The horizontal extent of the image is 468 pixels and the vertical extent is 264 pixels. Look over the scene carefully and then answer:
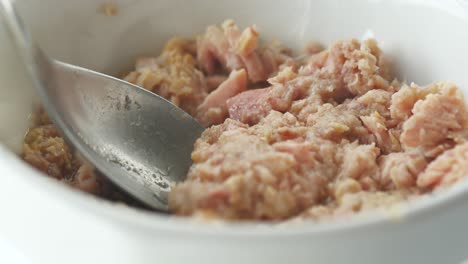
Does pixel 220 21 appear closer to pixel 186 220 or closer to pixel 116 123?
pixel 116 123

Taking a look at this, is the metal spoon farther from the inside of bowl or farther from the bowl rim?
the bowl rim

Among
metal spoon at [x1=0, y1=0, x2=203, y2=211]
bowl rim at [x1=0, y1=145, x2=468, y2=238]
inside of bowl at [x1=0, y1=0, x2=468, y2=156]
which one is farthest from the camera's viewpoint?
inside of bowl at [x1=0, y1=0, x2=468, y2=156]

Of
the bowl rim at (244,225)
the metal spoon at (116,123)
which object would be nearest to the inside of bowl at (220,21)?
the metal spoon at (116,123)

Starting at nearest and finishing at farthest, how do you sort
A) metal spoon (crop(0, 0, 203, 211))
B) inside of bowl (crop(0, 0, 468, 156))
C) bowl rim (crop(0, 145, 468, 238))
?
bowl rim (crop(0, 145, 468, 238)), metal spoon (crop(0, 0, 203, 211)), inside of bowl (crop(0, 0, 468, 156))

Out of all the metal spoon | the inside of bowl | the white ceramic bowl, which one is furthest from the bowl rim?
the inside of bowl

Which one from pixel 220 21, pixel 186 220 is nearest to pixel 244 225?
pixel 186 220

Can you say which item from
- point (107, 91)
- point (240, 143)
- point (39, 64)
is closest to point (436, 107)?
point (240, 143)

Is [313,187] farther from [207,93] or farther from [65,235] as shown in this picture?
[207,93]

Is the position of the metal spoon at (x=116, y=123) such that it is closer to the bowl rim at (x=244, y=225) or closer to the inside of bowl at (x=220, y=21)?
the inside of bowl at (x=220, y=21)
